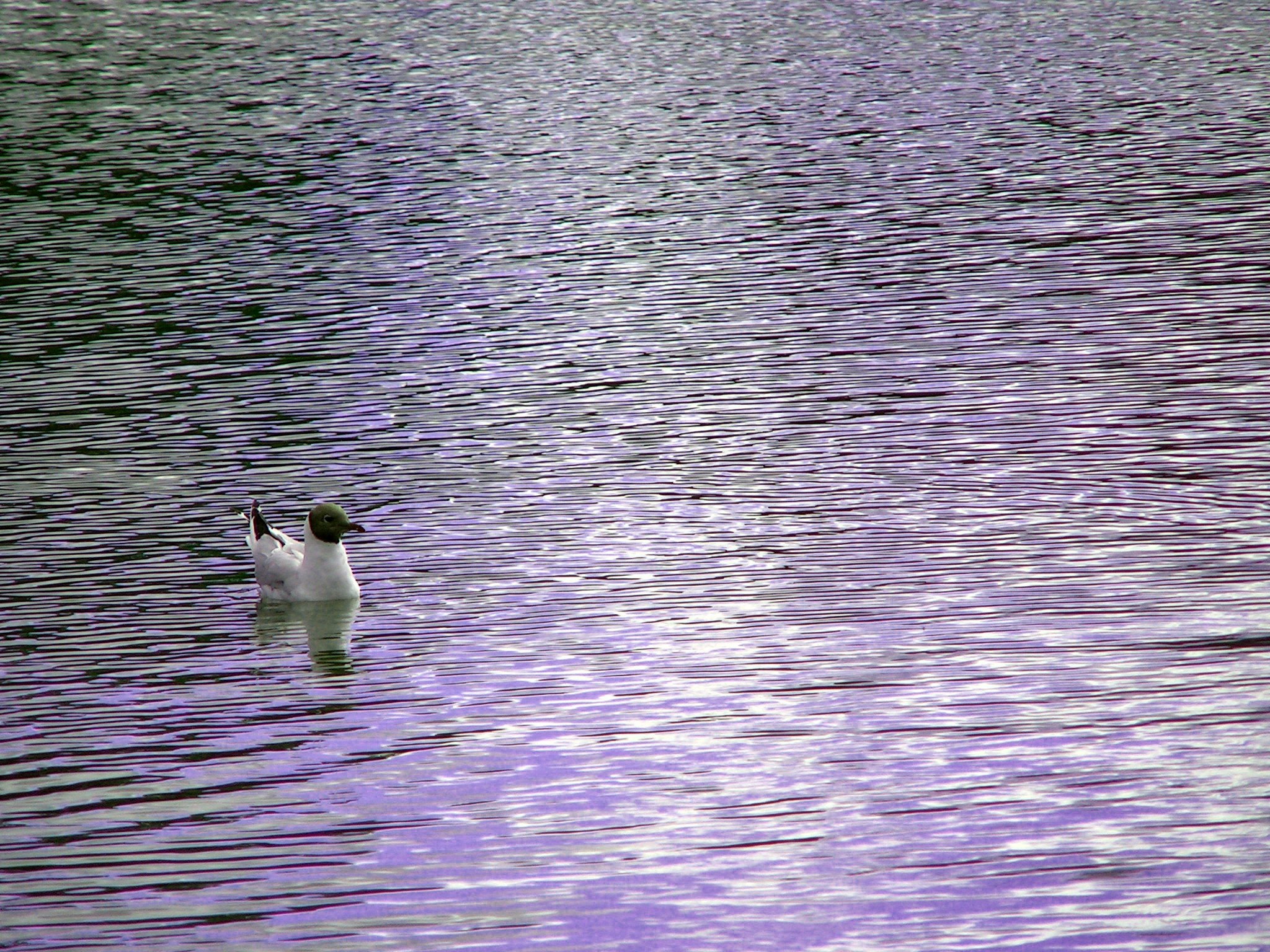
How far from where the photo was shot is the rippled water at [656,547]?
27.6ft

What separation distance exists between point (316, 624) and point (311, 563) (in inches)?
17.7

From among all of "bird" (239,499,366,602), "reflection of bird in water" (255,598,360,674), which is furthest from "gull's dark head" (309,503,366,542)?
"reflection of bird in water" (255,598,360,674)

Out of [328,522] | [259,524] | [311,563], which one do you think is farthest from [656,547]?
[259,524]

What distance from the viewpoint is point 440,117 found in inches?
1423

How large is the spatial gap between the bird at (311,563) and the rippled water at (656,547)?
20 cm

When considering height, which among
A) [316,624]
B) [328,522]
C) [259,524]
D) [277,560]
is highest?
[328,522]

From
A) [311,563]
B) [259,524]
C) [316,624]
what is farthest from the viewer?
[259,524]

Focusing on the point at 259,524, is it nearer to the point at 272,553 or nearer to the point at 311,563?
the point at 272,553

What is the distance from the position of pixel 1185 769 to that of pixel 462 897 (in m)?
3.64

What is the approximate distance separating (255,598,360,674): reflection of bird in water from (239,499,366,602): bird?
0.17ft

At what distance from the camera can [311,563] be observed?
1234 cm

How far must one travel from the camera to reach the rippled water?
8398 mm

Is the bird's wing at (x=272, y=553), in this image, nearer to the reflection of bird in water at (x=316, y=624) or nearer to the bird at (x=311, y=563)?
the bird at (x=311, y=563)

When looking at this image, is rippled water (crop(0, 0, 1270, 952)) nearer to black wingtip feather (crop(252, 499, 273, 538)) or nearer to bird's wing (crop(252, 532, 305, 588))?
bird's wing (crop(252, 532, 305, 588))
